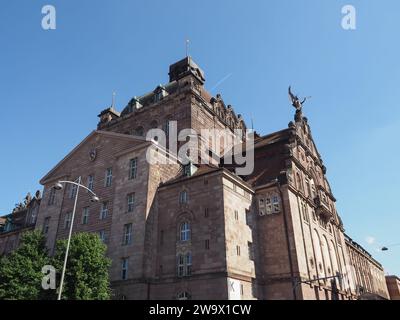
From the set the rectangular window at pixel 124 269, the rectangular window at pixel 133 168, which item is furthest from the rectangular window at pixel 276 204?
the rectangular window at pixel 124 269

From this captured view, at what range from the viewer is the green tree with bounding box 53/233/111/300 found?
2602 cm

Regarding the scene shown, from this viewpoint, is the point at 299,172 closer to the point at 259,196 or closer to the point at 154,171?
the point at 259,196

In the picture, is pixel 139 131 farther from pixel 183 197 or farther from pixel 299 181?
pixel 299 181

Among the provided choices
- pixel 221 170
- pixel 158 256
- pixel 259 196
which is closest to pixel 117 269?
pixel 158 256

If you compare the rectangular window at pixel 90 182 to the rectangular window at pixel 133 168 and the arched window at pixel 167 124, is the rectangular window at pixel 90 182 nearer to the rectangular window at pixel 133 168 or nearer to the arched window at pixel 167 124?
the rectangular window at pixel 133 168

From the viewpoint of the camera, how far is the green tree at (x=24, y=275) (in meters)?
27.2

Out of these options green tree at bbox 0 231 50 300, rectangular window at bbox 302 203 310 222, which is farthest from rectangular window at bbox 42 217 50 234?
rectangular window at bbox 302 203 310 222

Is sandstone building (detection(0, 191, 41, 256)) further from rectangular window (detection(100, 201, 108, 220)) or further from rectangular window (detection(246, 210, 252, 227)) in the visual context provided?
rectangular window (detection(246, 210, 252, 227))

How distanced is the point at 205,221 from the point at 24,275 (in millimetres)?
15946

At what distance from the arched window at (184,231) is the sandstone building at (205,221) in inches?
3.7

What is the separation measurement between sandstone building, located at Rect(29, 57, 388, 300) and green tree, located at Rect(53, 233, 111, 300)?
454 cm

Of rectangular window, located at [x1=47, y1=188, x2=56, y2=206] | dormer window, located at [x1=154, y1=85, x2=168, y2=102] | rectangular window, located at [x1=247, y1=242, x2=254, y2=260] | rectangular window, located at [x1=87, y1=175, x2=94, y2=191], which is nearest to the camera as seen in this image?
rectangular window, located at [x1=247, y1=242, x2=254, y2=260]

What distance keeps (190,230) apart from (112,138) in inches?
643
